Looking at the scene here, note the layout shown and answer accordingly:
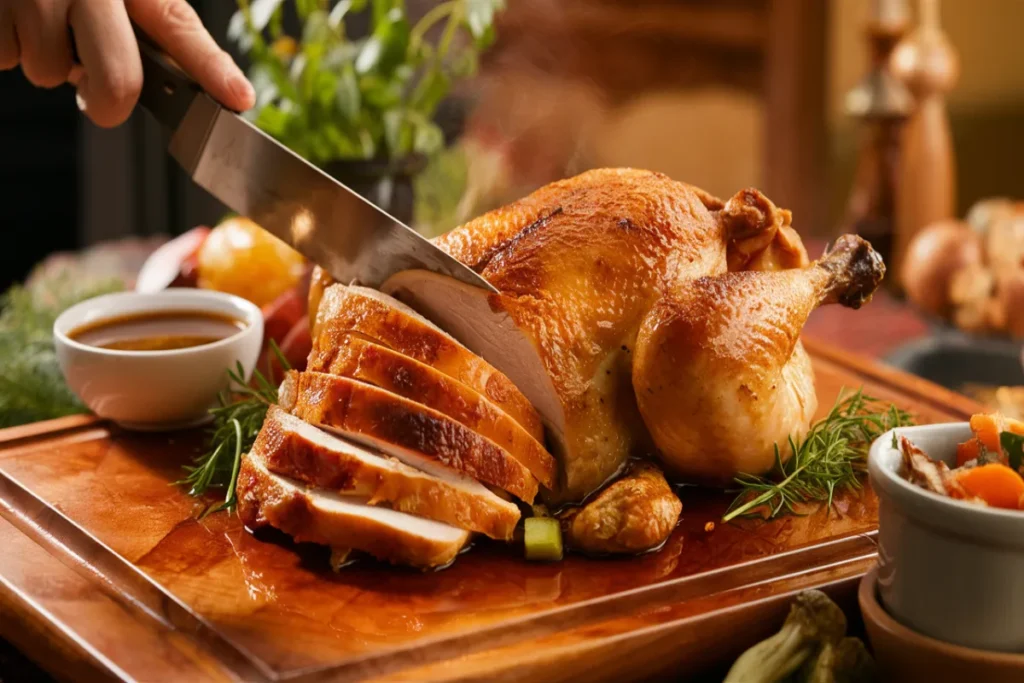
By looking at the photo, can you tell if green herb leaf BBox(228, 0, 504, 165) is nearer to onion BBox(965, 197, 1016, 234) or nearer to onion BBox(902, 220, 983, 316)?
onion BBox(902, 220, 983, 316)

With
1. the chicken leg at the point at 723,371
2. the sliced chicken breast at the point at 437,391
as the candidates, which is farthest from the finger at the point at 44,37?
the chicken leg at the point at 723,371

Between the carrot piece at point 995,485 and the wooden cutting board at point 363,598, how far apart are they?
368mm

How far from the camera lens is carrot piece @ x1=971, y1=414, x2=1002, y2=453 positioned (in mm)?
1815

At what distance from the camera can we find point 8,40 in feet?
8.14

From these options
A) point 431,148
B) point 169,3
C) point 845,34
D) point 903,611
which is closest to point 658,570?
point 903,611

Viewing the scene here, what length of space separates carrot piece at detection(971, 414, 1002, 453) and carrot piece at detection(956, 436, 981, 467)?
10mm

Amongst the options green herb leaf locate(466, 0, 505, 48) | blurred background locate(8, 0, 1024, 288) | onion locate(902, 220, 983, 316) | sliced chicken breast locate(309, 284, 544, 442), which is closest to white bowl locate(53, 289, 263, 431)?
sliced chicken breast locate(309, 284, 544, 442)

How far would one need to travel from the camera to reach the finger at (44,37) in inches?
95.6

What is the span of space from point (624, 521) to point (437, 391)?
15.2 inches

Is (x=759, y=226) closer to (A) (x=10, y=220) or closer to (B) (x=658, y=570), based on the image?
(B) (x=658, y=570)

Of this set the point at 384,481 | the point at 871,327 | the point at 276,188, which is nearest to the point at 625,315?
the point at 384,481

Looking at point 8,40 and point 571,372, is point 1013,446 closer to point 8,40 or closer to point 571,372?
point 571,372

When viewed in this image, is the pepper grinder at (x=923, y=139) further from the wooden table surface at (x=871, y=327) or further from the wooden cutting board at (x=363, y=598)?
the wooden cutting board at (x=363, y=598)

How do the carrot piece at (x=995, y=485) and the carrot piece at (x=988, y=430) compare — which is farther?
the carrot piece at (x=988, y=430)
